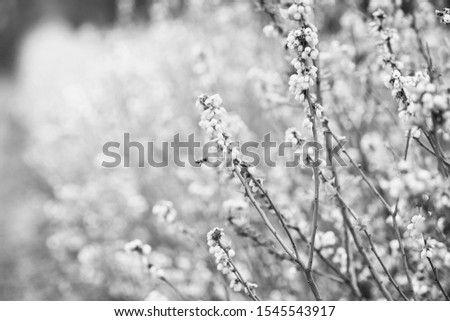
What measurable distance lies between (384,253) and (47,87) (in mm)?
11107

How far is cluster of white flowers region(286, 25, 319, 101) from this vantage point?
6.20ft

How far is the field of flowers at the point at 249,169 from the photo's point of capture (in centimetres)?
209

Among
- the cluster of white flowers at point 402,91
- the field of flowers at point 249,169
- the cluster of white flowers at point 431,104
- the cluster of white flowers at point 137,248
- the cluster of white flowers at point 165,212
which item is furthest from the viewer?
the cluster of white flowers at point 165,212

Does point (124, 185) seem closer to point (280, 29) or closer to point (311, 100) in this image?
point (280, 29)

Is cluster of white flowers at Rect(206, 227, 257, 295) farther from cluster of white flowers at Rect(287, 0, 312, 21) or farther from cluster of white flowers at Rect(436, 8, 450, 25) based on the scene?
cluster of white flowers at Rect(436, 8, 450, 25)

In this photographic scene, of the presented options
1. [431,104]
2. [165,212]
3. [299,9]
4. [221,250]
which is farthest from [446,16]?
[165,212]

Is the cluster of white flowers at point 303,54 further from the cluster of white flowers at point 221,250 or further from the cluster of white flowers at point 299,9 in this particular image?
the cluster of white flowers at point 221,250

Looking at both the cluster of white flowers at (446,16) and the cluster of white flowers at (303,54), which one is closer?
the cluster of white flowers at (303,54)

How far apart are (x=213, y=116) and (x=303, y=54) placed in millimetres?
434

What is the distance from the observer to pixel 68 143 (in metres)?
8.13

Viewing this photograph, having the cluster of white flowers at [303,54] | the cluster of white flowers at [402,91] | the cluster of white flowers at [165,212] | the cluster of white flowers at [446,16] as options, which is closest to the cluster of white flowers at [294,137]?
the cluster of white flowers at [303,54]

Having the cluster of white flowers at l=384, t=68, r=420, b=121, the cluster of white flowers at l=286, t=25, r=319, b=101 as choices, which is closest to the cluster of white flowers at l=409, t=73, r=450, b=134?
the cluster of white flowers at l=384, t=68, r=420, b=121

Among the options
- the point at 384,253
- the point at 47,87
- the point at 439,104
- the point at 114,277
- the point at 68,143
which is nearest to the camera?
the point at 439,104
